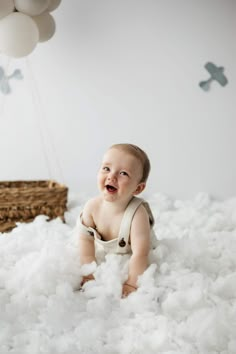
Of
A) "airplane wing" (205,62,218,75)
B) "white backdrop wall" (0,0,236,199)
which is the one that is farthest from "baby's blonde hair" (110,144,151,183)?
"airplane wing" (205,62,218,75)

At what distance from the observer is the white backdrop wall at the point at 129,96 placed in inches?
110

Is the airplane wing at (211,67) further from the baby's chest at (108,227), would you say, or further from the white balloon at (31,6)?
the baby's chest at (108,227)

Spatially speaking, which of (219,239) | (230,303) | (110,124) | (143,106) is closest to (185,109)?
(143,106)

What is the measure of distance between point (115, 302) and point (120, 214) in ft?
1.11

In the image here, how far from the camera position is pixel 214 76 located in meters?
2.87

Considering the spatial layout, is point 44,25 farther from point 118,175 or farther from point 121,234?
point 121,234

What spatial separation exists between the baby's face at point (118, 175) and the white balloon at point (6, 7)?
0.96 meters

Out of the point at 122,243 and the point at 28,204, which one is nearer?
the point at 122,243

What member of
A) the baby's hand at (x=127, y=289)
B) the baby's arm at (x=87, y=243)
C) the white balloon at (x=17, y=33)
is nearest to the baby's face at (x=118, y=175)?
the baby's arm at (x=87, y=243)

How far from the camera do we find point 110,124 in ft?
9.48

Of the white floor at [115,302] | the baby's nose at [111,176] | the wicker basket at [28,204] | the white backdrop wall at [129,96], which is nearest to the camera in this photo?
the white floor at [115,302]

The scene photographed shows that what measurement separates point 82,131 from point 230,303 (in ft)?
5.67

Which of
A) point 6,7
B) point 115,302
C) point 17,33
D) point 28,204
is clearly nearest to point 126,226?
point 115,302

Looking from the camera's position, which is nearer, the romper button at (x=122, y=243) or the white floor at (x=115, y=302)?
the white floor at (x=115, y=302)
